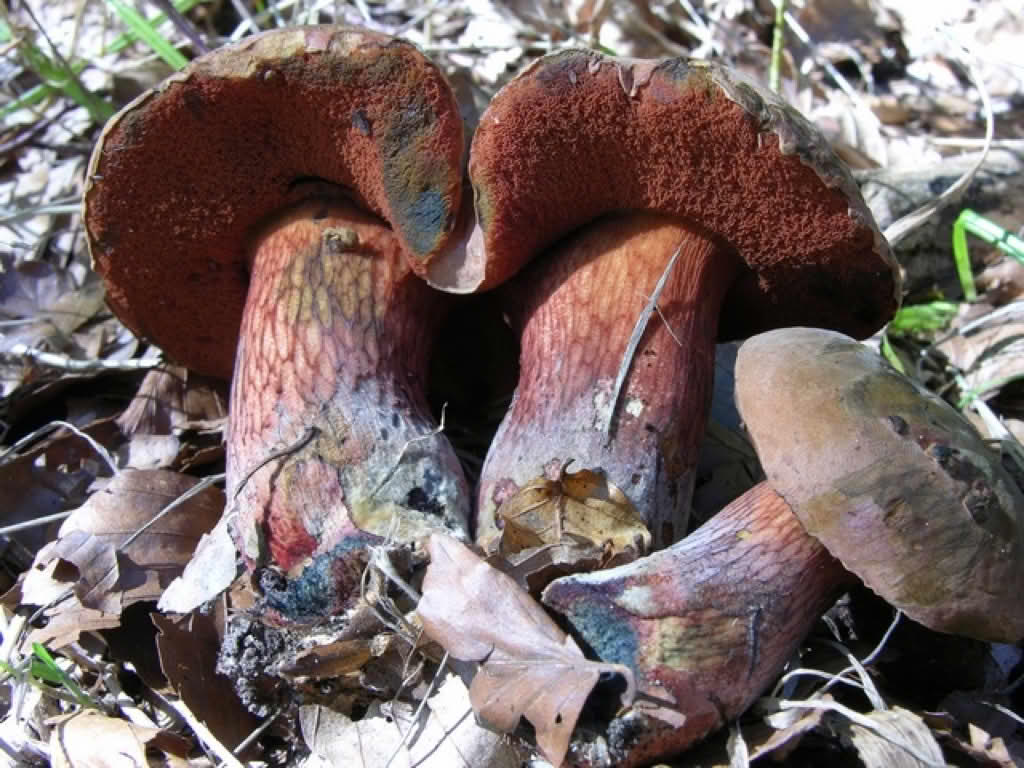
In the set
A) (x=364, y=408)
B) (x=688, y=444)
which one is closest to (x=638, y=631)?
(x=688, y=444)

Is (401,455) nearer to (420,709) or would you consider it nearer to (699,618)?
(420,709)

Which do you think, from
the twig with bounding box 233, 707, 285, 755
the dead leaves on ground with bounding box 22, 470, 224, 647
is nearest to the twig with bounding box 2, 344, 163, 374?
the dead leaves on ground with bounding box 22, 470, 224, 647

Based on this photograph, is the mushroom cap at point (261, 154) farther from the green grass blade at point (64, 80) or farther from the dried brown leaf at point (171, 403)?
the green grass blade at point (64, 80)

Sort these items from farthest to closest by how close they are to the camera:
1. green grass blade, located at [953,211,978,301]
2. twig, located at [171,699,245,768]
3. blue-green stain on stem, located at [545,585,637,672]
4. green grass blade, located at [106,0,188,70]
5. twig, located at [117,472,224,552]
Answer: green grass blade, located at [106,0,188,70] → green grass blade, located at [953,211,978,301] → twig, located at [117,472,224,552] → twig, located at [171,699,245,768] → blue-green stain on stem, located at [545,585,637,672]

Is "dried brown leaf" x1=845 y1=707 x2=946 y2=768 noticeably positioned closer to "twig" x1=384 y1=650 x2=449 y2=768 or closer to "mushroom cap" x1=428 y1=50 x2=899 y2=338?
"twig" x1=384 y1=650 x2=449 y2=768

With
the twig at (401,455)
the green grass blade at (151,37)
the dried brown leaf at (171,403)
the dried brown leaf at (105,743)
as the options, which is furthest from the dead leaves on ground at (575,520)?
the green grass blade at (151,37)

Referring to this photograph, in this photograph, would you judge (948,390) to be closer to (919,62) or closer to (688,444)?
(688,444)

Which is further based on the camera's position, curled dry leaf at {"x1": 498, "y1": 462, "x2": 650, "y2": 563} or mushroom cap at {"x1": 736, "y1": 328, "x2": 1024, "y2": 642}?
curled dry leaf at {"x1": 498, "y1": 462, "x2": 650, "y2": 563}
